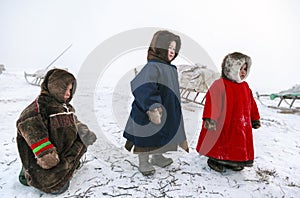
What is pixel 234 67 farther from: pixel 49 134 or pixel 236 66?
pixel 49 134

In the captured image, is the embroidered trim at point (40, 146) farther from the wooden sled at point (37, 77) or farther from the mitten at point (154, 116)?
the wooden sled at point (37, 77)

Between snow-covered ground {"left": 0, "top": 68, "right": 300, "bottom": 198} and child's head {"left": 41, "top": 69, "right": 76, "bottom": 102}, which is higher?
child's head {"left": 41, "top": 69, "right": 76, "bottom": 102}

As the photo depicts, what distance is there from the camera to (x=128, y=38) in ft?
10.8

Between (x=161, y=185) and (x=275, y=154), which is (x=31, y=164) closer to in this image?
(x=161, y=185)

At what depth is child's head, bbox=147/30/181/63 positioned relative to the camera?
2355mm

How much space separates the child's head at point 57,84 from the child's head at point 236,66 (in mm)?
1751

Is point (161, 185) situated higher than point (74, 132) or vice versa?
point (74, 132)

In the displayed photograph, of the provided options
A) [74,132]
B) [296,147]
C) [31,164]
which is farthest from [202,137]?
[296,147]

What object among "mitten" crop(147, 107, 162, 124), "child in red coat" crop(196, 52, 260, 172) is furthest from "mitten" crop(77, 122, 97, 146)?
"child in red coat" crop(196, 52, 260, 172)

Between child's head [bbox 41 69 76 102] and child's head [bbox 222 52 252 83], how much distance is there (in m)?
1.75

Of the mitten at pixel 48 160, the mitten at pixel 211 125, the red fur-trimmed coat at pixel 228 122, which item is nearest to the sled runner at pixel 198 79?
the red fur-trimmed coat at pixel 228 122

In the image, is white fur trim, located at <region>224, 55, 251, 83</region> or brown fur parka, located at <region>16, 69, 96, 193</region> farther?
white fur trim, located at <region>224, 55, 251, 83</region>

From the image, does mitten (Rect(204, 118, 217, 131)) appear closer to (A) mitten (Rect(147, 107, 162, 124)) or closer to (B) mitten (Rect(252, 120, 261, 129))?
(A) mitten (Rect(147, 107, 162, 124))

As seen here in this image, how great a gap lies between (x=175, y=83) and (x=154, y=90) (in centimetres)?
37
